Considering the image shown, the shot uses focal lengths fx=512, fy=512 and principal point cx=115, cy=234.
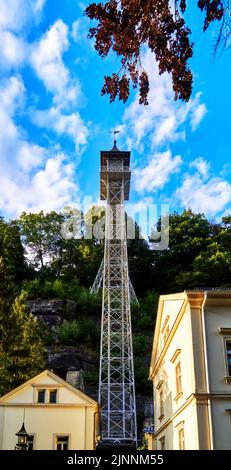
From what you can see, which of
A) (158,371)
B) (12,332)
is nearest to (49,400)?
(12,332)

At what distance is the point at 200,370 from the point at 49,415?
26.8 ft

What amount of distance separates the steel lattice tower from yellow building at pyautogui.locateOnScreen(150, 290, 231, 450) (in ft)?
27.6

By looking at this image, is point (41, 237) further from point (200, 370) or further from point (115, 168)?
point (200, 370)

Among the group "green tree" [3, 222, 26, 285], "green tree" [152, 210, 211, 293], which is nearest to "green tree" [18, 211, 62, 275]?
"green tree" [3, 222, 26, 285]

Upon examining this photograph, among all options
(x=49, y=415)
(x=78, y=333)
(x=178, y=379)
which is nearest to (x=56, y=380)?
(x=49, y=415)

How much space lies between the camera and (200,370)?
13.3m

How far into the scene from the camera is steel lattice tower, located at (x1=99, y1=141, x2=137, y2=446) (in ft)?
81.5

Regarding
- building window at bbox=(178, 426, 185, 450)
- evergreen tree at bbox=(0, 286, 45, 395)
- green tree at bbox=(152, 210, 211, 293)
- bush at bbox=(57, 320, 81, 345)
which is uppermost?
green tree at bbox=(152, 210, 211, 293)

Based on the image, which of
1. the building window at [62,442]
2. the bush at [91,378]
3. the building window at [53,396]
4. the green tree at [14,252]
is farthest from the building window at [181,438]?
the green tree at [14,252]

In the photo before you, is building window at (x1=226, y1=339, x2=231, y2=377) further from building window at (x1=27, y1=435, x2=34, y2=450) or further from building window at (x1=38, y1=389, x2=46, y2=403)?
building window at (x1=27, y1=435, x2=34, y2=450)

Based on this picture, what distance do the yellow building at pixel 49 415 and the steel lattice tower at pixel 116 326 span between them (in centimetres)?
506
